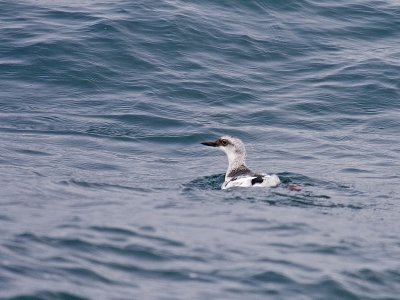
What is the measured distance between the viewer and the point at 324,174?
15.7 m

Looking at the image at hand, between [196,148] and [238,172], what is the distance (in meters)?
2.26

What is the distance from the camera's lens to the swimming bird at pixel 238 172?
1403cm

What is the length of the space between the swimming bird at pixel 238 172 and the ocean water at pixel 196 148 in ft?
0.81

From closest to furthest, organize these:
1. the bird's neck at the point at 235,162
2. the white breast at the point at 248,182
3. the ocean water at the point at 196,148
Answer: the ocean water at the point at 196,148
the white breast at the point at 248,182
the bird's neck at the point at 235,162

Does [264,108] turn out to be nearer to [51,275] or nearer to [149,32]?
[149,32]

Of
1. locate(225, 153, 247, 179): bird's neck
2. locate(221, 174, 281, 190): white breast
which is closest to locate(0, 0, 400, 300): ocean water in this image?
locate(221, 174, 281, 190): white breast

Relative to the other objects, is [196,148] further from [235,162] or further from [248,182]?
[248,182]

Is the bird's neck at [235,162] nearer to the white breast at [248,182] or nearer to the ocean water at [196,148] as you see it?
the ocean water at [196,148]

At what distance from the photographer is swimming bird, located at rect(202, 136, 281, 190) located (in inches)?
552

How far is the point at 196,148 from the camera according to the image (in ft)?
57.4

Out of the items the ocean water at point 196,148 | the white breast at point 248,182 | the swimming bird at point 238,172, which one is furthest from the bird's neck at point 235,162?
the white breast at point 248,182

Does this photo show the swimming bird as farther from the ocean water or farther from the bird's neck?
the ocean water

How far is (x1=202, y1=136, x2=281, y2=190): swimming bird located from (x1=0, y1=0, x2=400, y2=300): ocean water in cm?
25

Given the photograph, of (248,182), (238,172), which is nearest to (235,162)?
(238,172)
